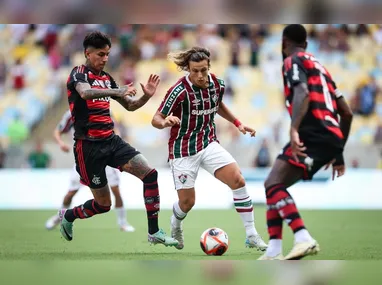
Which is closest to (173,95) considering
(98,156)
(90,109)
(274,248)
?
(90,109)

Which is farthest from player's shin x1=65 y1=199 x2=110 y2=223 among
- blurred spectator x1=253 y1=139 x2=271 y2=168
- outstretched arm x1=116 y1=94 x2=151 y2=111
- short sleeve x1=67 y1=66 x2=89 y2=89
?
blurred spectator x1=253 y1=139 x2=271 y2=168

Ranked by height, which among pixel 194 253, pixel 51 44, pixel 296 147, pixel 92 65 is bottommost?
pixel 194 253

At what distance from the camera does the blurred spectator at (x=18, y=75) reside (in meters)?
24.6

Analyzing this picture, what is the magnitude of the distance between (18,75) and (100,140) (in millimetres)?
15694

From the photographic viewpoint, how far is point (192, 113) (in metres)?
9.88

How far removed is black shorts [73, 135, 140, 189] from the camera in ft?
31.7

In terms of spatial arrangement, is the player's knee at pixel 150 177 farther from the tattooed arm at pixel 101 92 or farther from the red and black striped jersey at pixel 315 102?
the red and black striped jersey at pixel 315 102

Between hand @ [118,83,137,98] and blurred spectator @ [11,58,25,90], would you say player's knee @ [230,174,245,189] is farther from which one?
blurred spectator @ [11,58,25,90]

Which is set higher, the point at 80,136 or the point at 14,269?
the point at 80,136

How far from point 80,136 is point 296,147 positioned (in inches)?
128

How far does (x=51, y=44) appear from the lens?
25.0m
